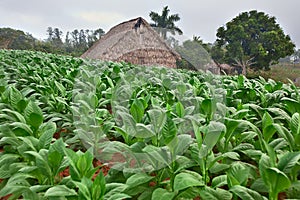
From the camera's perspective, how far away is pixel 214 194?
122 centimetres

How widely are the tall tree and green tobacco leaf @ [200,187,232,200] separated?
36.5 feet

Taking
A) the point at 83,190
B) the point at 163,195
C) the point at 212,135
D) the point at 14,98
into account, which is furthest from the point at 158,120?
the point at 14,98

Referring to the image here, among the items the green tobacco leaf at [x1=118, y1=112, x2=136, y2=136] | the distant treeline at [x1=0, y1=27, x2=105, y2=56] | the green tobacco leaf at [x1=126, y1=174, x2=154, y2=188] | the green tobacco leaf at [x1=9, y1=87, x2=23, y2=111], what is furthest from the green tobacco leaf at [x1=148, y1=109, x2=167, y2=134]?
the distant treeline at [x1=0, y1=27, x2=105, y2=56]

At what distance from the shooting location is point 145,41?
5969 millimetres

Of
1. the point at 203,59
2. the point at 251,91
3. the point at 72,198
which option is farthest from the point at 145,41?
the point at 72,198

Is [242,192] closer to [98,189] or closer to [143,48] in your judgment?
[98,189]

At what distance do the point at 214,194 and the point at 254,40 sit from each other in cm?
1521

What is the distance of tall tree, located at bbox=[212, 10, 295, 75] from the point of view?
13961 millimetres

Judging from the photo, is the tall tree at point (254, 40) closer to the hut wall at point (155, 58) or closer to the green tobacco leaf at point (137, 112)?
the hut wall at point (155, 58)

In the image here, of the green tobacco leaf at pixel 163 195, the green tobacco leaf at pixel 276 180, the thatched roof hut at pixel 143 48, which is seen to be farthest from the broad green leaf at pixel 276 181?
the thatched roof hut at pixel 143 48

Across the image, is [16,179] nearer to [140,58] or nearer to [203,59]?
[203,59]

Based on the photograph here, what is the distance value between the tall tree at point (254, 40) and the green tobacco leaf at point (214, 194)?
11.1m

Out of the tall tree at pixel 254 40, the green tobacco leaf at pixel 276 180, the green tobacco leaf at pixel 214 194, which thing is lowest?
the green tobacco leaf at pixel 214 194

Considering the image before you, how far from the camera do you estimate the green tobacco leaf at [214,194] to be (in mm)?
1209
